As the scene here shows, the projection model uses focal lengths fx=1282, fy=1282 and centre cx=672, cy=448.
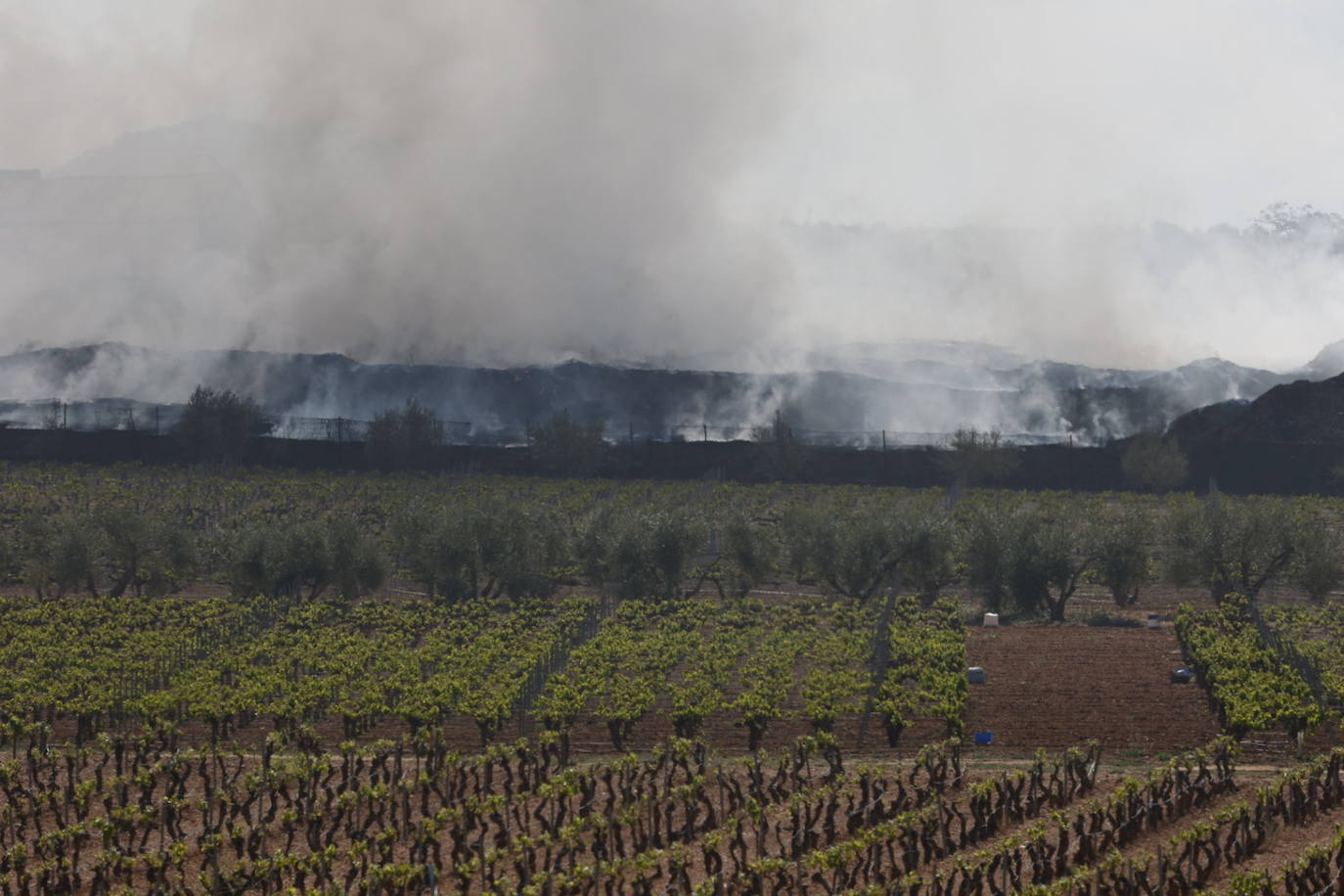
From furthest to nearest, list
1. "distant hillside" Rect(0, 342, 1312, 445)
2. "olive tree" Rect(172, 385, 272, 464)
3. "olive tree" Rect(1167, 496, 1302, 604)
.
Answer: "distant hillside" Rect(0, 342, 1312, 445), "olive tree" Rect(172, 385, 272, 464), "olive tree" Rect(1167, 496, 1302, 604)

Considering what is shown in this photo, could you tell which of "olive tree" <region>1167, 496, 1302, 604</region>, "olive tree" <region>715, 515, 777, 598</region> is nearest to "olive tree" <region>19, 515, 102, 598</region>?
"olive tree" <region>715, 515, 777, 598</region>

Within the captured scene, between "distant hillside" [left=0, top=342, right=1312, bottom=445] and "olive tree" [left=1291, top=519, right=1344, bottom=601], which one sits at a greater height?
"distant hillside" [left=0, top=342, right=1312, bottom=445]

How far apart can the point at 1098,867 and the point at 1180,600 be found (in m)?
44.5

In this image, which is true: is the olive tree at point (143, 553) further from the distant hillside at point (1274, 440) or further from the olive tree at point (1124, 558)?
the distant hillside at point (1274, 440)

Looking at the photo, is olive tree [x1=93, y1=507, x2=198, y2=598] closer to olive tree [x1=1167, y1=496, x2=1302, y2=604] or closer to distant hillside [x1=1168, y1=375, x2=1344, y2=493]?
olive tree [x1=1167, y1=496, x2=1302, y2=604]

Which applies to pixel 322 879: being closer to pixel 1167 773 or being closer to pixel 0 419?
pixel 1167 773

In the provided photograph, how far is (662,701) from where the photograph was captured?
43.8m

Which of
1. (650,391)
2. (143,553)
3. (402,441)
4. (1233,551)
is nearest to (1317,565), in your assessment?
(1233,551)

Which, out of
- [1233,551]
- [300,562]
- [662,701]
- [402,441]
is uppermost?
[402,441]

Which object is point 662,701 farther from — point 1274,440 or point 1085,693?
point 1274,440

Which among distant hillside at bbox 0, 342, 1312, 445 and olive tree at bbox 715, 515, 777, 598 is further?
distant hillside at bbox 0, 342, 1312, 445

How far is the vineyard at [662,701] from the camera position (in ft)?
86.9

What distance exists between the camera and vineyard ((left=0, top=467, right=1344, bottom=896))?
26500 millimetres

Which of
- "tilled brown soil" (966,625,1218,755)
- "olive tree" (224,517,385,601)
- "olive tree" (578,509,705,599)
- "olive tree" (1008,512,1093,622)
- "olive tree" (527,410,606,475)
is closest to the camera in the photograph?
"tilled brown soil" (966,625,1218,755)
